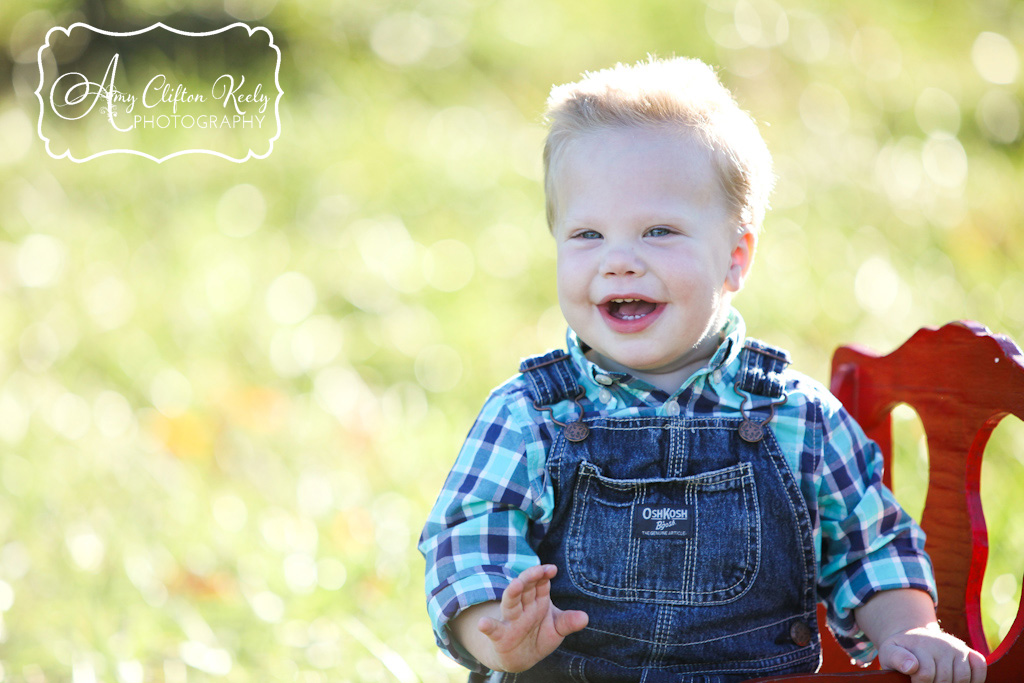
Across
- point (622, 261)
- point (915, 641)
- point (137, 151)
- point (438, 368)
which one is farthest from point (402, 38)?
point (915, 641)

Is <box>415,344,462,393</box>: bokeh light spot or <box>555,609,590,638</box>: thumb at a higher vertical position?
<box>415,344,462,393</box>: bokeh light spot

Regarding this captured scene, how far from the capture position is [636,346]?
5.16 feet

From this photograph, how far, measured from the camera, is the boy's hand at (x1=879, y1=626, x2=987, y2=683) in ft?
4.59

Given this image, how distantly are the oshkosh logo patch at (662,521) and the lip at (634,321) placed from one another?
11.1 inches

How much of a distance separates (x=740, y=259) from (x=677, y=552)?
52 centimetres

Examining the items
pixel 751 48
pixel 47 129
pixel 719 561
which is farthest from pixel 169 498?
Answer: pixel 751 48

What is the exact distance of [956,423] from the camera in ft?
5.49

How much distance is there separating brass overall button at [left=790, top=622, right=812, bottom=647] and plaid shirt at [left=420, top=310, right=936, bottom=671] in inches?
3.2

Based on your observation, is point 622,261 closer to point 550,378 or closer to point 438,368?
point 550,378

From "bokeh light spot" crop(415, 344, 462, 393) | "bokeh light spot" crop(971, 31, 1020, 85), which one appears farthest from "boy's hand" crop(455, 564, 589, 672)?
"bokeh light spot" crop(971, 31, 1020, 85)

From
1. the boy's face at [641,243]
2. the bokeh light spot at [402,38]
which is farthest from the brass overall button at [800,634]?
the bokeh light spot at [402,38]

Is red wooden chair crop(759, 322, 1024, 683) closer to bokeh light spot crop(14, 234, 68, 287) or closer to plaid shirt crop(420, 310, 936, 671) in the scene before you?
plaid shirt crop(420, 310, 936, 671)

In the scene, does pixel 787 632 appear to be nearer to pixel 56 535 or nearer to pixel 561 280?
pixel 561 280

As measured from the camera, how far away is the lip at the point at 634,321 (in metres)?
1.57
